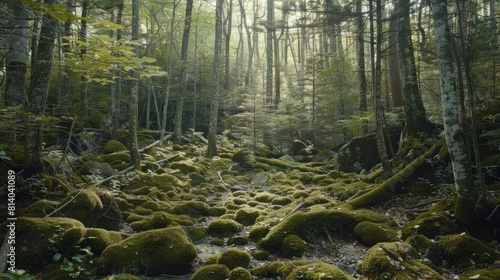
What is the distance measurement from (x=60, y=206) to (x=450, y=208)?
8.04 metres

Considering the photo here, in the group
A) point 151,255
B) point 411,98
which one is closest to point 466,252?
point 151,255

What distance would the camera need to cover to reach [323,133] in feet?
61.4

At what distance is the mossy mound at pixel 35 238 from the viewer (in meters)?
5.06

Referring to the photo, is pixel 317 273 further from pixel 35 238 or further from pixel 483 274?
pixel 35 238

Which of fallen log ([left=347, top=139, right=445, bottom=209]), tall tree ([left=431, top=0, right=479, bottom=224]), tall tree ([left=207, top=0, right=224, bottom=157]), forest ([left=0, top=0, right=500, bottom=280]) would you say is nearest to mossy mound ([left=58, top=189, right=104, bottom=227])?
forest ([left=0, top=0, right=500, bottom=280])

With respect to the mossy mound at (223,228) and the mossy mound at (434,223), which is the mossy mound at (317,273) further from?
the mossy mound at (223,228)

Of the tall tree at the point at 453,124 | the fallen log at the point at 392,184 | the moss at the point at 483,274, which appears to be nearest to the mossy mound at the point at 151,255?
the moss at the point at 483,274

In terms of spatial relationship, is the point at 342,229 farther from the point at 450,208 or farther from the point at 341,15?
the point at 341,15

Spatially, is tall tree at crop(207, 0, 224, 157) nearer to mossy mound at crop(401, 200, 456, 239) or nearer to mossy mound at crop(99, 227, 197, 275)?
mossy mound at crop(99, 227, 197, 275)

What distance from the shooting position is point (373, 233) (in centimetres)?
623

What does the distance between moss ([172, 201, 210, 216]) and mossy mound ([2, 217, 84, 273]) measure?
333 cm

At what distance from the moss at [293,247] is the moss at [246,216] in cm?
227

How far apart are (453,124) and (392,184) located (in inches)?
113

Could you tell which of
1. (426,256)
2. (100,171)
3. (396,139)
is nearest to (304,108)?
(396,139)
